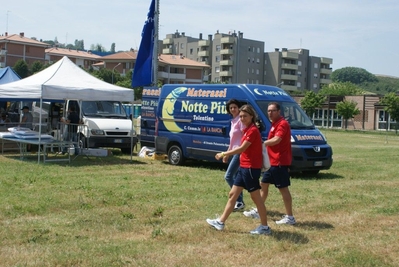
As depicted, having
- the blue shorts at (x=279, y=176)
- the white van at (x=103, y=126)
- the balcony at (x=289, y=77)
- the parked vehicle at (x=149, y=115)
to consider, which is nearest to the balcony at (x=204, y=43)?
the balcony at (x=289, y=77)

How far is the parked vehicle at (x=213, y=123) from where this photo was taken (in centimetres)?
1368

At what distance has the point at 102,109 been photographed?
19.1 meters

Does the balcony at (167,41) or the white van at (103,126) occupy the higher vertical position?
the balcony at (167,41)

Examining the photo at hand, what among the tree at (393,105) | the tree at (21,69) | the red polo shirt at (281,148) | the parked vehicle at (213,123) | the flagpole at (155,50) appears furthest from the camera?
the tree at (21,69)

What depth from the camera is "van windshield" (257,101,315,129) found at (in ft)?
46.1

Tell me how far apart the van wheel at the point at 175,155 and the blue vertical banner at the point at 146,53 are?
13.9 ft

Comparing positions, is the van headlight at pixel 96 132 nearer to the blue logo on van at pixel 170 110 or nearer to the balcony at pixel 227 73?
the blue logo on van at pixel 170 110

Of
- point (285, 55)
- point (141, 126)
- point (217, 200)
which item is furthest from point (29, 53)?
point (217, 200)

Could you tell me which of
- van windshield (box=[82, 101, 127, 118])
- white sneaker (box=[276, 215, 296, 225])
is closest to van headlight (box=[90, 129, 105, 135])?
van windshield (box=[82, 101, 127, 118])

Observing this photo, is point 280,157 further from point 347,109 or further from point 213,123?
point 347,109

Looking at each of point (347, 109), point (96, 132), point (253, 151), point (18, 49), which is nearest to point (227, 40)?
point (18, 49)

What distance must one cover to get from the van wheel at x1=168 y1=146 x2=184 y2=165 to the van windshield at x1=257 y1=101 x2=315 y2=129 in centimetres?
316

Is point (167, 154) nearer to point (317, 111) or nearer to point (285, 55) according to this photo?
point (317, 111)

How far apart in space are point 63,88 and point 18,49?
92.4m
